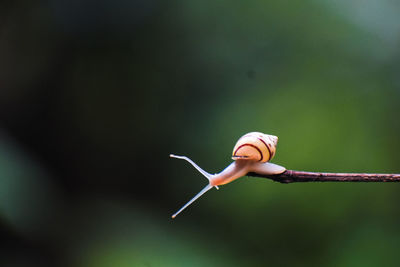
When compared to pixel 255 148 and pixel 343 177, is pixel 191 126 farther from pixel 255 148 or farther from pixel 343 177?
pixel 343 177

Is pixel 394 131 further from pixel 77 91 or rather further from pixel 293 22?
pixel 77 91

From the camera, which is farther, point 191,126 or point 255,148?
point 191,126

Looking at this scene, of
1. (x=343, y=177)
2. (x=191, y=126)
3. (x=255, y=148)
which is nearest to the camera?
(x=343, y=177)

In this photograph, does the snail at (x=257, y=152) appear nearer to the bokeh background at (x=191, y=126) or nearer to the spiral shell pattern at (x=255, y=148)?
the spiral shell pattern at (x=255, y=148)

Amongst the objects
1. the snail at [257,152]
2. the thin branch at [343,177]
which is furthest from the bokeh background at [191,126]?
the thin branch at [343,177]

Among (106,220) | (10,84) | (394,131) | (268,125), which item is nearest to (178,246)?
(106,220)

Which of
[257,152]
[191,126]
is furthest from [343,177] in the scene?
[191,126]
